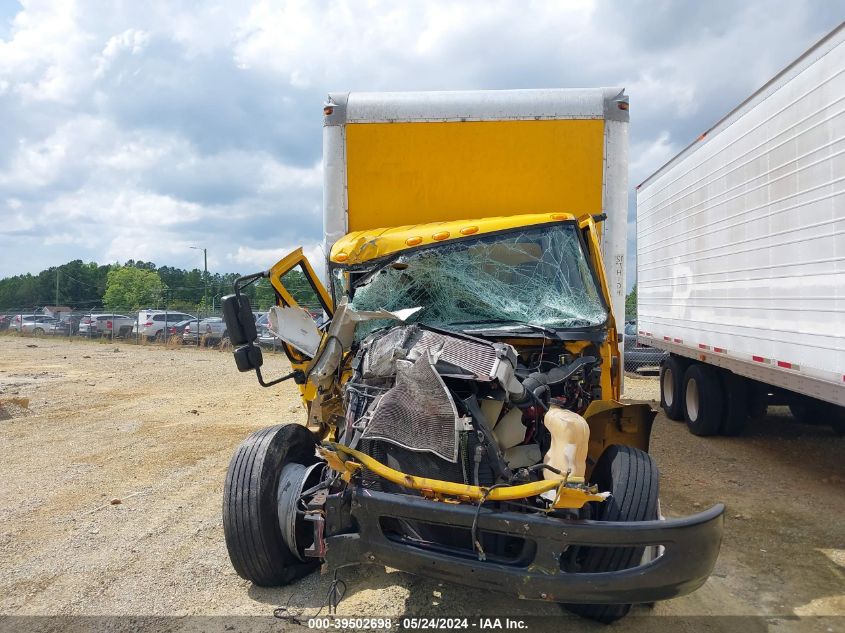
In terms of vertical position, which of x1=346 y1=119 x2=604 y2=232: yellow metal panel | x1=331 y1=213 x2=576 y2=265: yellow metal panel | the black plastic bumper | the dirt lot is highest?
x1=346 y1=119 x2=604 y2=232: yellow metal panel

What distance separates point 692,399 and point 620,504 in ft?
20.0

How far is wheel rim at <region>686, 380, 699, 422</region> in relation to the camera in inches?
313

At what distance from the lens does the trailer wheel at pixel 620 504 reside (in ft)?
8.88

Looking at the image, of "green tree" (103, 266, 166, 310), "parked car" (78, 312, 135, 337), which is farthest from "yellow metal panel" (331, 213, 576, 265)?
"green tree" (103, 266, 166, 310)

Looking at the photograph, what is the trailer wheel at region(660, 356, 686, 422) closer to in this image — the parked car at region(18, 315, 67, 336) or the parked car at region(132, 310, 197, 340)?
the parked car at region(132, 310, 197, 340)

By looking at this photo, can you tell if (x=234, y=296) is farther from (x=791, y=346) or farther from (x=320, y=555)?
(x=791, y=346)

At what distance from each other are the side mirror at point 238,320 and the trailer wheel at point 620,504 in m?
2.33

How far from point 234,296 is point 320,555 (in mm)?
1725

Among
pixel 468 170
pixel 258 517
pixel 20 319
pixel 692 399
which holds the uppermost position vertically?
pixel 468 170

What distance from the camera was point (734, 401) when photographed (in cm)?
753

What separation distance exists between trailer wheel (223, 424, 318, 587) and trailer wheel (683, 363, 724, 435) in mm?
5992

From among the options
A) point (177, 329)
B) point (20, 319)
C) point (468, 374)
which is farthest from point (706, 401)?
point (20, 319)

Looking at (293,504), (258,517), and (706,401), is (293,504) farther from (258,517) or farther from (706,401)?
(706,401)

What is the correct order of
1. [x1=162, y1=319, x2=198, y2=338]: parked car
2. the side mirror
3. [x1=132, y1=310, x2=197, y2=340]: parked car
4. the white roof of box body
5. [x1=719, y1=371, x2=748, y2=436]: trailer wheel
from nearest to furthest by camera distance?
the side mirror
the white roof of box body
[x1=719, y1=371, x2=748, y2=436]: trailer wheel
[x1=162, y1=319, x2=198, y2=338]: parked car
[x1=132, y1=310, x2=197, y2=340]: parked car
